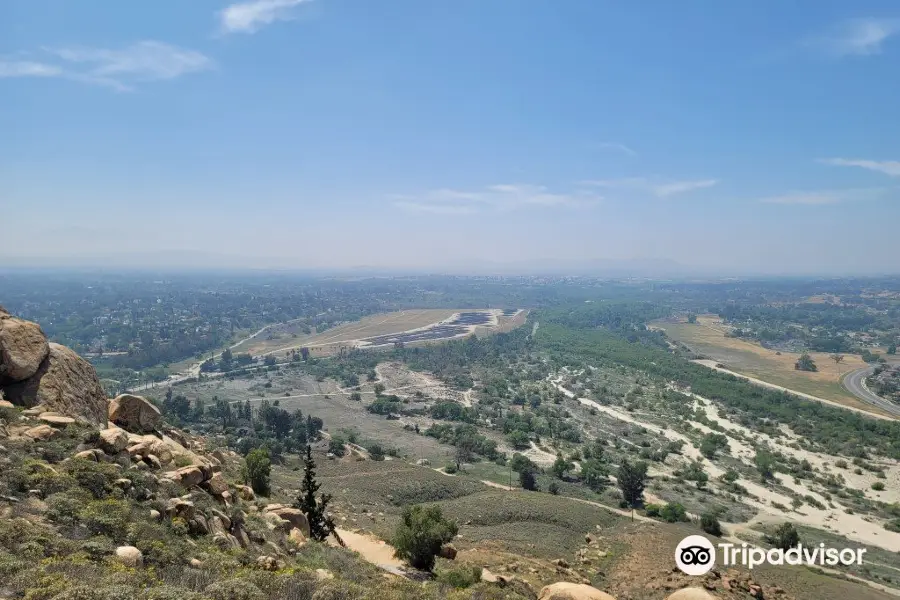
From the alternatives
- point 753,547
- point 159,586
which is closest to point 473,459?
point 753,547

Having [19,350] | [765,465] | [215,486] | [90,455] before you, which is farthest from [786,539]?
[19,350]

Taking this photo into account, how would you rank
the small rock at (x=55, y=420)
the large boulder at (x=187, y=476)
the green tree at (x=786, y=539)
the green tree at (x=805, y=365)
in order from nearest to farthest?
the small rock at (x=55, y=420), the large boulder at (x=187, y=476), the green tree at (x=786, y=539), the green tree at (x=805, y=365)

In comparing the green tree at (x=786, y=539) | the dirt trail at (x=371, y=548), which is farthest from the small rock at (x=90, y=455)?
the green tree at (x=786, y=539)

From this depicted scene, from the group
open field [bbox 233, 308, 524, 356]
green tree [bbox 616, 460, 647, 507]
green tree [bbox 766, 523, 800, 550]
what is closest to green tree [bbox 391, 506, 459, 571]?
green tree [bbox 766, 523, 800, 550]

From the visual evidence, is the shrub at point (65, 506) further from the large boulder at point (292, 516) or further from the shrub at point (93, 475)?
the large boulder at point (292, 516)

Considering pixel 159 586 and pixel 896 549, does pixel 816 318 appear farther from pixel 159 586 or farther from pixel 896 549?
pixel 159 586

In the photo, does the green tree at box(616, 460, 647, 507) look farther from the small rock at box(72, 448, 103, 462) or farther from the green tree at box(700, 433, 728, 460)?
the small rock at box(72, 448, 103, 462)

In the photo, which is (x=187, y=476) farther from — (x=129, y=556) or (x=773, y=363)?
(x=773, y=363)
